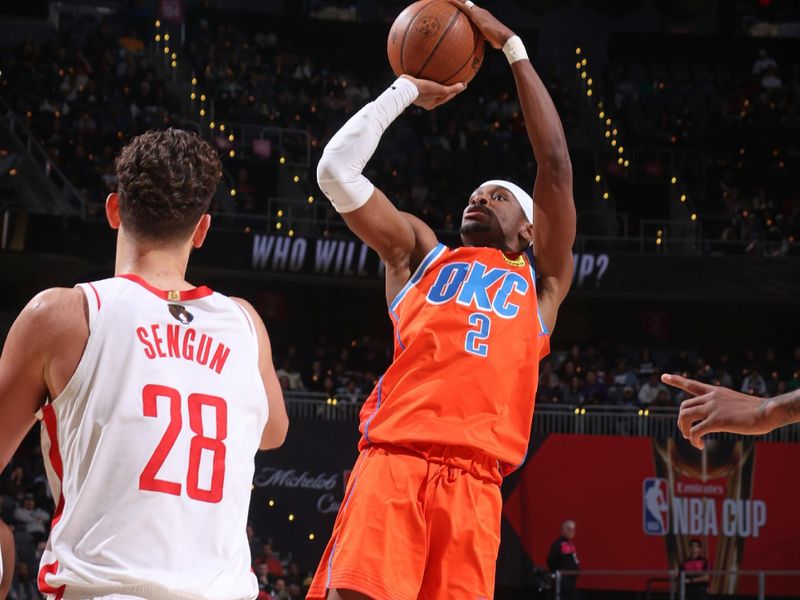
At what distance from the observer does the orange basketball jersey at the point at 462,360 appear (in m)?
4.52

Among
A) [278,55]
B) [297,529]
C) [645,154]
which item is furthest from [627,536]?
[278,55]

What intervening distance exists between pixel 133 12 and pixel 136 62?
9.81 feet

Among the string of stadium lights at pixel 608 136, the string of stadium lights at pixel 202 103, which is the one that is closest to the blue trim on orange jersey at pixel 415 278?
the string of stadium lights at pixel 202 103

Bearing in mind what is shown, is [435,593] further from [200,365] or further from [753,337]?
[753,337]

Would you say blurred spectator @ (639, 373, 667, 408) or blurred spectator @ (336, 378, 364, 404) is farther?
blurred spectator @ (639, 373, 667, 408)

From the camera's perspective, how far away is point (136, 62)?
23109 millimetres

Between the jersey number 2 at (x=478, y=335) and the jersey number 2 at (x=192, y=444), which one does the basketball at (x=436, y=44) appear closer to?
the jersey number 2 at (x=478, y=335)

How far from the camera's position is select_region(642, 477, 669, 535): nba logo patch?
16531mm

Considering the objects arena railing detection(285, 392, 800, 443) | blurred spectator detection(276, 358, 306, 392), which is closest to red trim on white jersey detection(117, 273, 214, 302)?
arena railing detection(285, 392, 800, 443)

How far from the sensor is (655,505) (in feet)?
54.8

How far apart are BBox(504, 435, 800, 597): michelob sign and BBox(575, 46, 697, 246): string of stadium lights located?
5.16 metres

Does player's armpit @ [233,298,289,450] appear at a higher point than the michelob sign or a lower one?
higher

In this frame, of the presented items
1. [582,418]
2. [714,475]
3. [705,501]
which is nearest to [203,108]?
[582,418]

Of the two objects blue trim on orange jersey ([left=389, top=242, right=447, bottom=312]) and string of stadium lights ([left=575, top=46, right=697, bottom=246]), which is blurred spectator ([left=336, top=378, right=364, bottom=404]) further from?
blue trim on orange jersey ([left=389, top=242, right=447, bottom=312])
